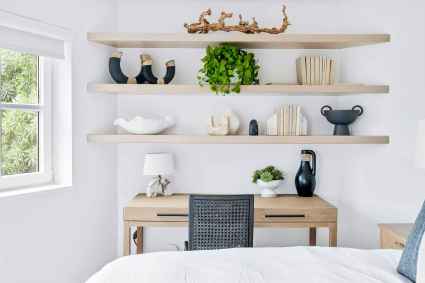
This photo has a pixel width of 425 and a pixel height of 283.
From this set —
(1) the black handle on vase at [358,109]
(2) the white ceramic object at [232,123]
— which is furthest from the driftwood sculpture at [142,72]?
(1) the black handle on vase at [358,109]

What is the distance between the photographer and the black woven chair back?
3.03 meters

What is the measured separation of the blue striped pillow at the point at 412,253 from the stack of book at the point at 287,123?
193 cm

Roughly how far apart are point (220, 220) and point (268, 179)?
927 mm

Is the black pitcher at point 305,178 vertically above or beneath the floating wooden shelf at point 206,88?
beneath

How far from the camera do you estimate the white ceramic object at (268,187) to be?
3850mm

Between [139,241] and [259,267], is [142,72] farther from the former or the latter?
[259,267]

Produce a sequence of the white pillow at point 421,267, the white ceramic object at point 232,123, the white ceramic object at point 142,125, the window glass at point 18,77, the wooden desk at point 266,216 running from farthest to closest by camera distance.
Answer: the white ceramic object at point 232,123 → the white ceramic object at point 142,125 → the wooden desk at point 266,216 → the window glass at point 18,77 → the white pillow at point 421,267

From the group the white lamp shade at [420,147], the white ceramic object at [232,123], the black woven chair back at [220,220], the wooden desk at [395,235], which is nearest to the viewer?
the white lamp shade at [420,147]

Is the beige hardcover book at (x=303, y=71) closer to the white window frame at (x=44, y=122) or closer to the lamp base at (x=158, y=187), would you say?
the lamp base at (x=158, y=187)

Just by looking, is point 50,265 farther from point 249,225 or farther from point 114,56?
point 114,56

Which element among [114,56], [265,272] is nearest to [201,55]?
[114,56]

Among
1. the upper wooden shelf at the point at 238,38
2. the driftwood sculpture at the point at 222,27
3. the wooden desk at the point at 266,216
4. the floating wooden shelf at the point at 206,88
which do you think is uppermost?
the driftwood sculpture at the point at 222,27

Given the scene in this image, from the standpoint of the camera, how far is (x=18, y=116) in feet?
10.1

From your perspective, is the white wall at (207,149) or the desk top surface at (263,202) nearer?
the white wall at (207,149)
